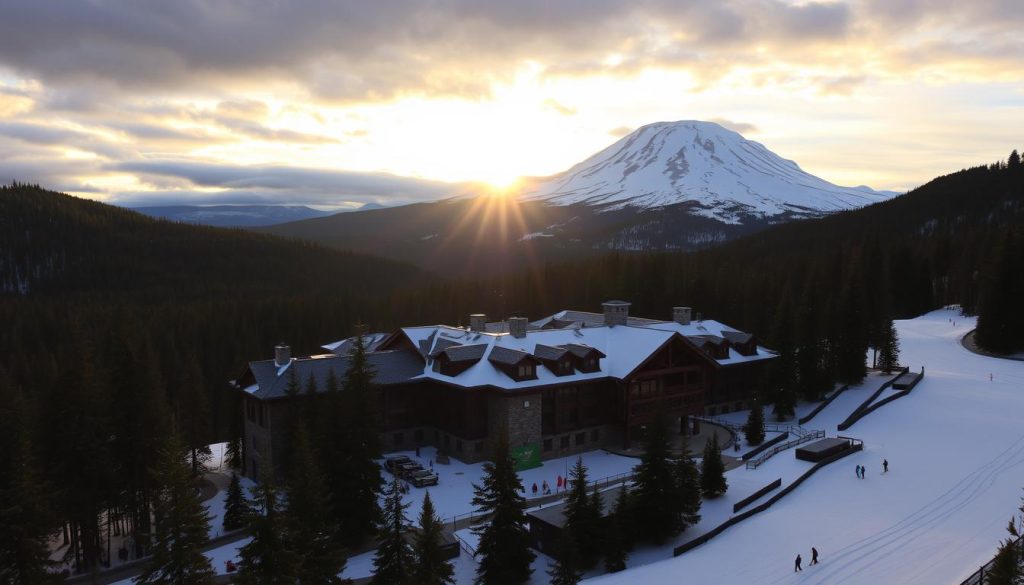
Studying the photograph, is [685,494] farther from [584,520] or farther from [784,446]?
[784,446]

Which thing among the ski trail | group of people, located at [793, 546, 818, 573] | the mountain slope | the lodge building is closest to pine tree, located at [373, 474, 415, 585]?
the ski trail

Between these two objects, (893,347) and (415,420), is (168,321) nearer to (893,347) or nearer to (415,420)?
(415,420)

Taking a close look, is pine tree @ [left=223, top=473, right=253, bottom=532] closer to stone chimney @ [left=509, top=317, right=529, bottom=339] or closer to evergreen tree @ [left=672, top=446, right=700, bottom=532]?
stone chimney @ [left=509, top=317, right=529, bottom=339]

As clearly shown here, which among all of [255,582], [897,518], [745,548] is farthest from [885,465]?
[255,582]

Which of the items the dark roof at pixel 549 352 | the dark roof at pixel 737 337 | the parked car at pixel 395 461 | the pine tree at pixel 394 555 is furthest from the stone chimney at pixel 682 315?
the pine tree at pixel 394 555

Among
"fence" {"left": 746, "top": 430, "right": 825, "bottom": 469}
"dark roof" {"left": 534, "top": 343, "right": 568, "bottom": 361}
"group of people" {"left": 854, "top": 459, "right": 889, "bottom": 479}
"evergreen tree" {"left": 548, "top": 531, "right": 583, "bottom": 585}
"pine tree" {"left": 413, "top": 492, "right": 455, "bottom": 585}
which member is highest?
"dark roof" {"left": 534, "top": 343, "right": 568, "bottom": 361}

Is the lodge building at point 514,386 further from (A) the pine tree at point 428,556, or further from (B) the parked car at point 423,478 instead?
(A) the pine tree at point 428,556

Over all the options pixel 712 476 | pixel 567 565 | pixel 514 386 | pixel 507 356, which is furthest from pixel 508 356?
pixel 567 565
